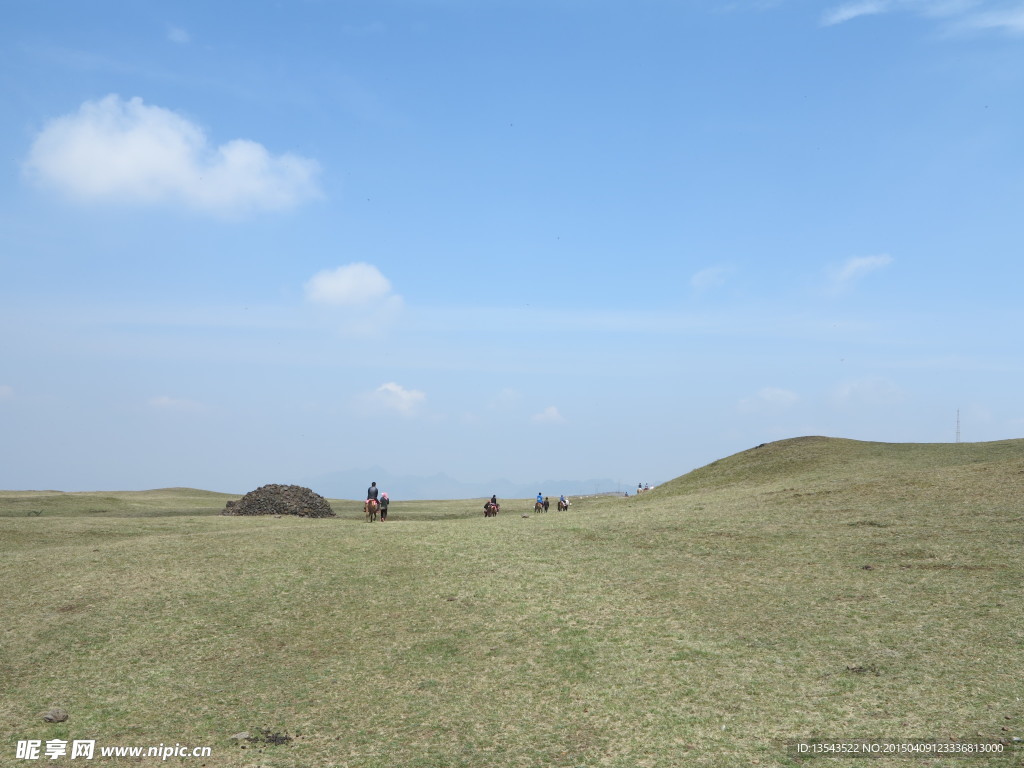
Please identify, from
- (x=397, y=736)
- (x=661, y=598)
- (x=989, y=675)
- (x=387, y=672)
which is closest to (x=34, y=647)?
(x=387, y=672)

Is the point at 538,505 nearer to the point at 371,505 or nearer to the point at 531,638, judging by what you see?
the point at 371,505

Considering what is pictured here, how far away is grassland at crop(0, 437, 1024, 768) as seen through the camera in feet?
47.6

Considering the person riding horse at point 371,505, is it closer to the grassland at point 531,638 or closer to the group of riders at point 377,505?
the group of riders at point 377,505

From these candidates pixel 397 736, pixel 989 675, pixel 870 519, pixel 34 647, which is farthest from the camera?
pixel 870 519

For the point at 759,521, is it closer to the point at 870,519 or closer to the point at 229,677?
the point at 870,519

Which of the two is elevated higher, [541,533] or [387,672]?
[541,533]

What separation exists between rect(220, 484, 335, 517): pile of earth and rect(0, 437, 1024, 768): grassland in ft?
42.8

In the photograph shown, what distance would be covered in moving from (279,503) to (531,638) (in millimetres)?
31693

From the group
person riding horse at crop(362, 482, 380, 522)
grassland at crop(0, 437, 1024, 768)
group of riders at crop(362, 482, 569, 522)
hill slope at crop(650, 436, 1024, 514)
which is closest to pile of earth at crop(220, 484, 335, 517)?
group of riders at crop(362, 482, 569, 522)

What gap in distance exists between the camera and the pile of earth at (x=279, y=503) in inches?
1822

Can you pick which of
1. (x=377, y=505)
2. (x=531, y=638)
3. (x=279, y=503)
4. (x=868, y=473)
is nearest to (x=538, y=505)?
(x=377, y=505)

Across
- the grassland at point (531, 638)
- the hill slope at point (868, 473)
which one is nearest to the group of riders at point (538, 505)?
Answer: the hill slope at point (868, 473)

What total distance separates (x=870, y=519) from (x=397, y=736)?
79.5ft

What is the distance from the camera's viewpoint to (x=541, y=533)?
108ft
